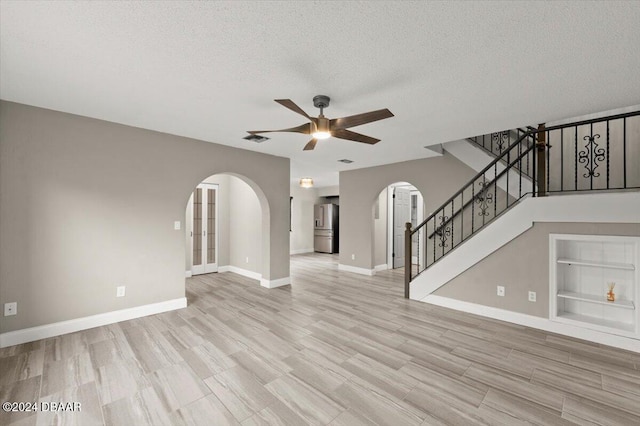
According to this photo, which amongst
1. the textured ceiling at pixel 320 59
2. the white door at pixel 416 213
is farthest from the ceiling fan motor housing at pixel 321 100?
the white door at pixel 416 213

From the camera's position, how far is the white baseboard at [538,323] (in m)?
2.96

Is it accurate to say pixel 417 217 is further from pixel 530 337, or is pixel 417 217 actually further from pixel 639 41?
pixel 639 41

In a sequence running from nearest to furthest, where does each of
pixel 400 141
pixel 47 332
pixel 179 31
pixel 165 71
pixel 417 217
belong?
pixel 179 31
pixel 165 71
pixel 47 332
pixel 400 141
pixel 417 217

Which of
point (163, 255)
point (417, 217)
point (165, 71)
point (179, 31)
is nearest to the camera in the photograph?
point (179, 31)

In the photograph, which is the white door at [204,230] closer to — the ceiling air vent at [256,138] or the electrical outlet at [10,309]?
the ceiling air vent at [256,138]

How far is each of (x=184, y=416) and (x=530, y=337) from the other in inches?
145

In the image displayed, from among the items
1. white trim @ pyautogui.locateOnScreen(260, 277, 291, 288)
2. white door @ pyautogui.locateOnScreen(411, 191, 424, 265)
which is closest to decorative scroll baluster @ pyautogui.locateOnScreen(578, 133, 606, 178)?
white door @ pyautogui.locateOnScreen(411, 191, 424, 265)

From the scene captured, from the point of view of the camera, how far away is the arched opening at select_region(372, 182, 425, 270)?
22.8 ft

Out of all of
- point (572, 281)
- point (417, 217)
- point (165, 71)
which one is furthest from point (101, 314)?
point (417, 217)

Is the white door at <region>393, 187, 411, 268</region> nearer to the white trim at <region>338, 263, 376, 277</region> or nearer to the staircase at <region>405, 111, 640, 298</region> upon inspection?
the white trim at <region>338, 263, 376, 277</region>

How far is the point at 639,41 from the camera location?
1.87 m

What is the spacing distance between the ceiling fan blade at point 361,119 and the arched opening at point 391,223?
4119mm

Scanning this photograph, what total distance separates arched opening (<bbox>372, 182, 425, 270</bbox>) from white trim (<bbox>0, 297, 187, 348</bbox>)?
4470mm

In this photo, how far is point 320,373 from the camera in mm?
2416
